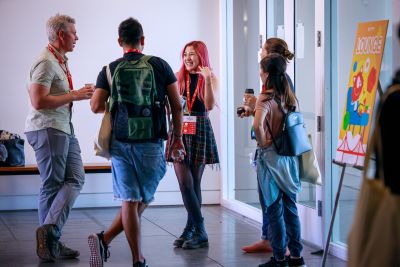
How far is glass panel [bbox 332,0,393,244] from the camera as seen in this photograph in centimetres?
562

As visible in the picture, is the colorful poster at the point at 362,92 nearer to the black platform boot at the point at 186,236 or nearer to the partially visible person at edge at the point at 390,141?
the black platform boot at the point at 186,236

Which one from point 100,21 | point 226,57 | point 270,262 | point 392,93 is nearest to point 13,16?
point 100,21

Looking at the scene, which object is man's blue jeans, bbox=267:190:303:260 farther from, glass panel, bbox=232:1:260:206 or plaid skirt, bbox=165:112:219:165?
→ glass panel, bbox=232:1:260:206

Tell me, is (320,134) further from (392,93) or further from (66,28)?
(392,93)

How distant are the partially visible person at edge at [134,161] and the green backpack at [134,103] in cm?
4

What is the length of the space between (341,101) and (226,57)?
3.13m

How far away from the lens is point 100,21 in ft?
29.4

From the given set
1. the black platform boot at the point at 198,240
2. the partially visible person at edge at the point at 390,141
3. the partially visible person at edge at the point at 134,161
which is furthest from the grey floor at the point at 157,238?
the partially visible person at edge at the point at 390,141

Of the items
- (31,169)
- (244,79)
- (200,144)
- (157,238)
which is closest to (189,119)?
(200,144)

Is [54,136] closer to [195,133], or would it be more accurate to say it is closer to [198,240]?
[195,133]

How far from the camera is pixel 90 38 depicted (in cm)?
895

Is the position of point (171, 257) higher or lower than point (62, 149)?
lower

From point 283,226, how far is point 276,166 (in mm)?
396

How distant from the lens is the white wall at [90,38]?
8.80 meters
